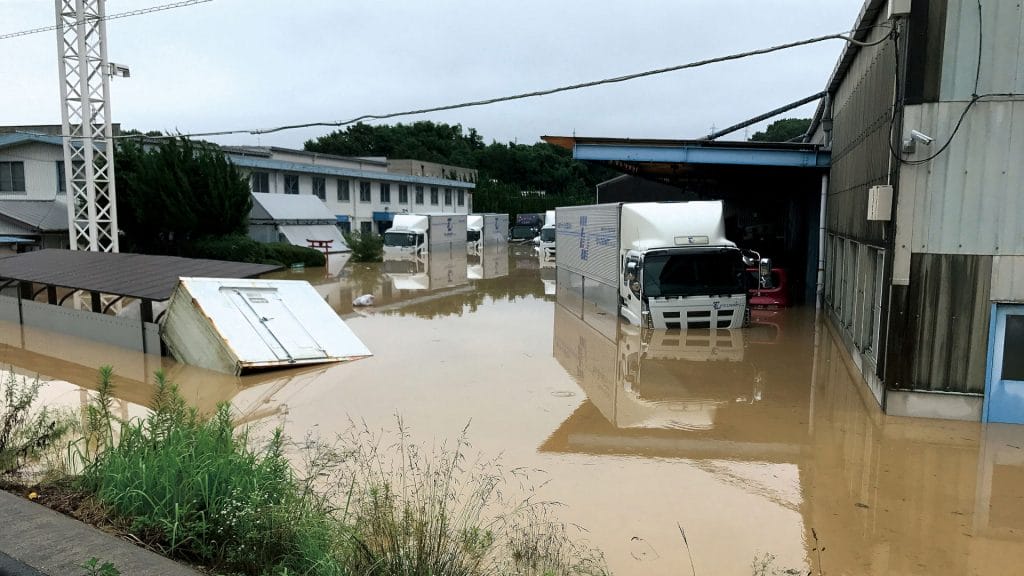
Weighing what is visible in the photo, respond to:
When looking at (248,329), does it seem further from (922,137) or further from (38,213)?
(38,213)

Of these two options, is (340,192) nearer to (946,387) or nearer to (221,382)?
(221,382)

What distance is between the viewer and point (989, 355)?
9430mm

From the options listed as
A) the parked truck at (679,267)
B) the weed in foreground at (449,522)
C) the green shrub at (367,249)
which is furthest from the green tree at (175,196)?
the weed in foreground at (449,522)

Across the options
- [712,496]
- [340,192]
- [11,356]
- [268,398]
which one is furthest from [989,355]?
[340,192]

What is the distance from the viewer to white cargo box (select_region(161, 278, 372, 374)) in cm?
1317

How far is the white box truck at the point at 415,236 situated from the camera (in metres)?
40.4

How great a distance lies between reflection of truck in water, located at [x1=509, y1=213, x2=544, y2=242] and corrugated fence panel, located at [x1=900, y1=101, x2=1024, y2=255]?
5265cm

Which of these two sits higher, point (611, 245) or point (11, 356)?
point (611, 245)

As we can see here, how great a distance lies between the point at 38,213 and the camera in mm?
30094

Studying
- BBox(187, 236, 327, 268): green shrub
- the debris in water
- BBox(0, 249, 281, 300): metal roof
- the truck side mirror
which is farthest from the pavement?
BBox(187, 236, 327, 268): green shrub

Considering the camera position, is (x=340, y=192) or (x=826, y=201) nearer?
(x=826, y=201)

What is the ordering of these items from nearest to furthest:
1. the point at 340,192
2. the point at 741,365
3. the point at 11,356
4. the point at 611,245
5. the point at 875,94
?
the point at 875,94
the point at 741,365
the point at 11,356
the point at 611,245
the point at 340,192

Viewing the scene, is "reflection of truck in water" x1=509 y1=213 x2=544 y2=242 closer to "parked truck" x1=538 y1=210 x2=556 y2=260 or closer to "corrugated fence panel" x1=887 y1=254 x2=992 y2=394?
"parked truck" x1=538 y1=210 x2=556 y2=260

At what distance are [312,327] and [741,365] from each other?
8.67 metres
